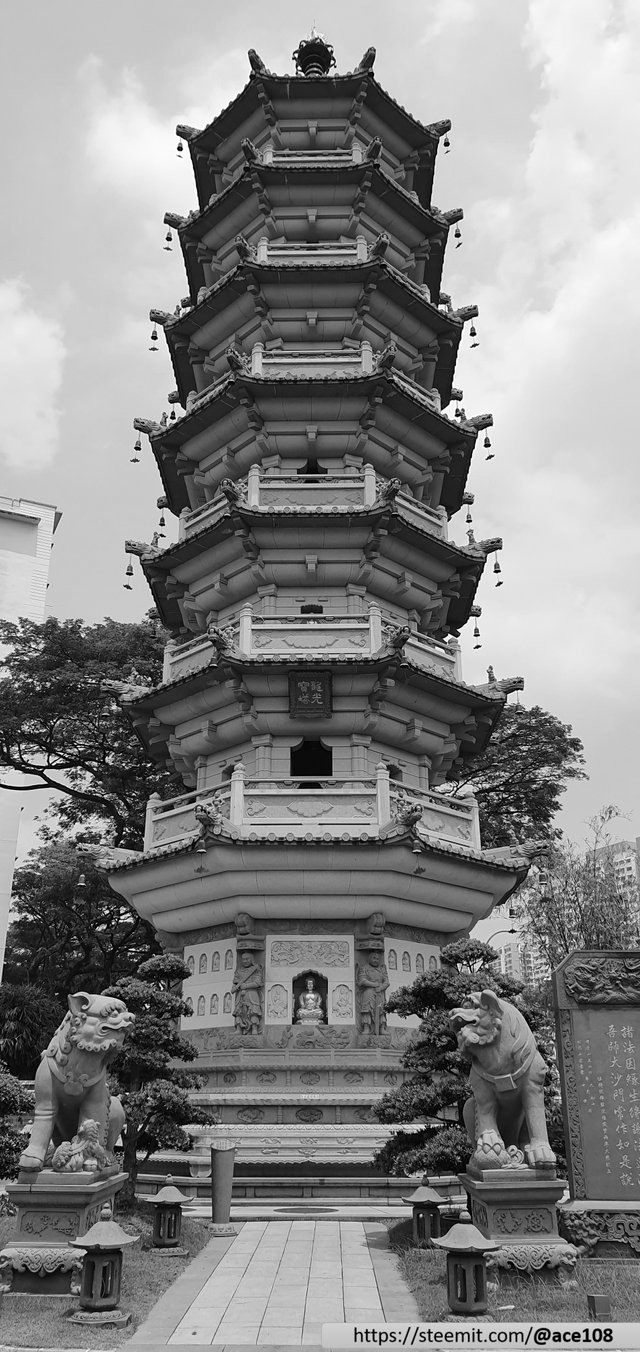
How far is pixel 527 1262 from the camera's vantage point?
27.6 feet

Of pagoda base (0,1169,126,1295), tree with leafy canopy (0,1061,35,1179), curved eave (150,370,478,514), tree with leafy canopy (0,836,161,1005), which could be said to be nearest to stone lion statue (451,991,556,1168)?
pagoda base (0,1169,126,1295)

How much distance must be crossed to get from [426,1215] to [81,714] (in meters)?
21.8

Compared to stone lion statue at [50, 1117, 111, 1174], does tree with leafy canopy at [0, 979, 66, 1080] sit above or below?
above

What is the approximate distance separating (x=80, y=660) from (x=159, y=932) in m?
12.0

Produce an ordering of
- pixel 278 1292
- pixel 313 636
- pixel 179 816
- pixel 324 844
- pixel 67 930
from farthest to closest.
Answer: pixel 67 930, pixel 313 636, pixel 179 816, pixel 324 844, pixel 278 1292

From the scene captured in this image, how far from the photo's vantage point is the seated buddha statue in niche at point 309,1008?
17.8 metres

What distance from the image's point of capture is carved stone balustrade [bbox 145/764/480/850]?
18.3 metres

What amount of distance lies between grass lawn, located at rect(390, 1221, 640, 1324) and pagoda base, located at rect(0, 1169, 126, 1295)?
2958 millimetres

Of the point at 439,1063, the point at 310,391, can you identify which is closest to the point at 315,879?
the point at 439,1063

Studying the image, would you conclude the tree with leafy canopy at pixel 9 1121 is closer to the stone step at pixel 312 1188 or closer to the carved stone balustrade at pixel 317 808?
the stone step at pixel 312 1188

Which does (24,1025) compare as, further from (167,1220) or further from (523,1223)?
(523,1223)

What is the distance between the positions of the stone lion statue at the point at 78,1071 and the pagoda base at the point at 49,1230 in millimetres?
458

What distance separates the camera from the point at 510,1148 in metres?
9.16

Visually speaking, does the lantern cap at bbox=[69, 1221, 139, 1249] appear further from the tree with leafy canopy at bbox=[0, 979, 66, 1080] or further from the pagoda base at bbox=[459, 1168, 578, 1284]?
the tree with leafy canopy at bbox=[0, 979, 66, 1080]
